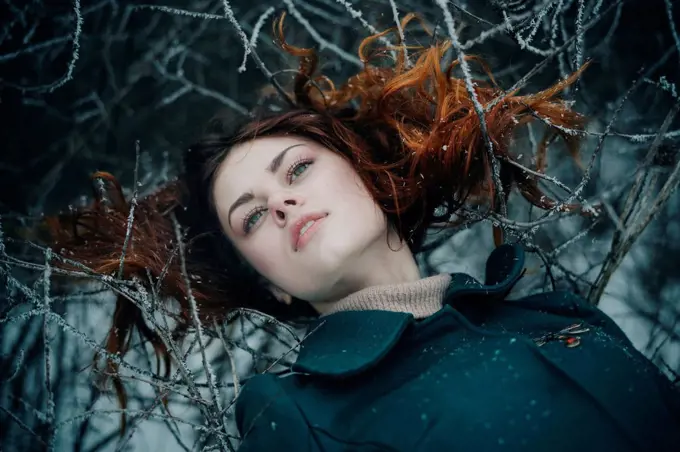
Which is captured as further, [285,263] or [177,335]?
[177,335]

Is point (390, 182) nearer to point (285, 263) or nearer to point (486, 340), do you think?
point (285, 263)

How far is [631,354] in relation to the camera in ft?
5.06

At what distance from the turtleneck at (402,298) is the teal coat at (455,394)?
4.1 inches

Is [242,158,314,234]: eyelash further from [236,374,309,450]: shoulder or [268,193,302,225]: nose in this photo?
[236,374,309,450]: shoulder

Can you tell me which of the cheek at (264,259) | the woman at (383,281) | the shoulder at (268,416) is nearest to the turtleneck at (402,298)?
the woman at (383,281)

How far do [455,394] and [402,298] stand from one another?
0.38 m

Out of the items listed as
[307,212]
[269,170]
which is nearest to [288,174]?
[269,170]

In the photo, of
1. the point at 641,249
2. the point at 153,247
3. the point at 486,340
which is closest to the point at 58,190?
the point at 153,247

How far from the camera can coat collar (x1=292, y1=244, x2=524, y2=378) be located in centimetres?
143

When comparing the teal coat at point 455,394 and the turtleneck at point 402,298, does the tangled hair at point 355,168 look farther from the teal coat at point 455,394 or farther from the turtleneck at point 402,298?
the teal coat at point 455,394

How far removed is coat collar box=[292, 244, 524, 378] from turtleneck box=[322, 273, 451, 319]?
0.05 metres

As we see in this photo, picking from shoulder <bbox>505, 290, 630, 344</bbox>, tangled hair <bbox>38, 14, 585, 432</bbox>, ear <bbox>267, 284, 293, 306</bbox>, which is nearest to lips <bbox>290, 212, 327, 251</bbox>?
tangled hair <bbox>38, 14, 585, 432</bbox>

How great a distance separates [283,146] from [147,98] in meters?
1.11

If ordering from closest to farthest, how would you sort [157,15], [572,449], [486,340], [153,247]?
[572,449] → [486,340] → [153,247] → [157,15]
